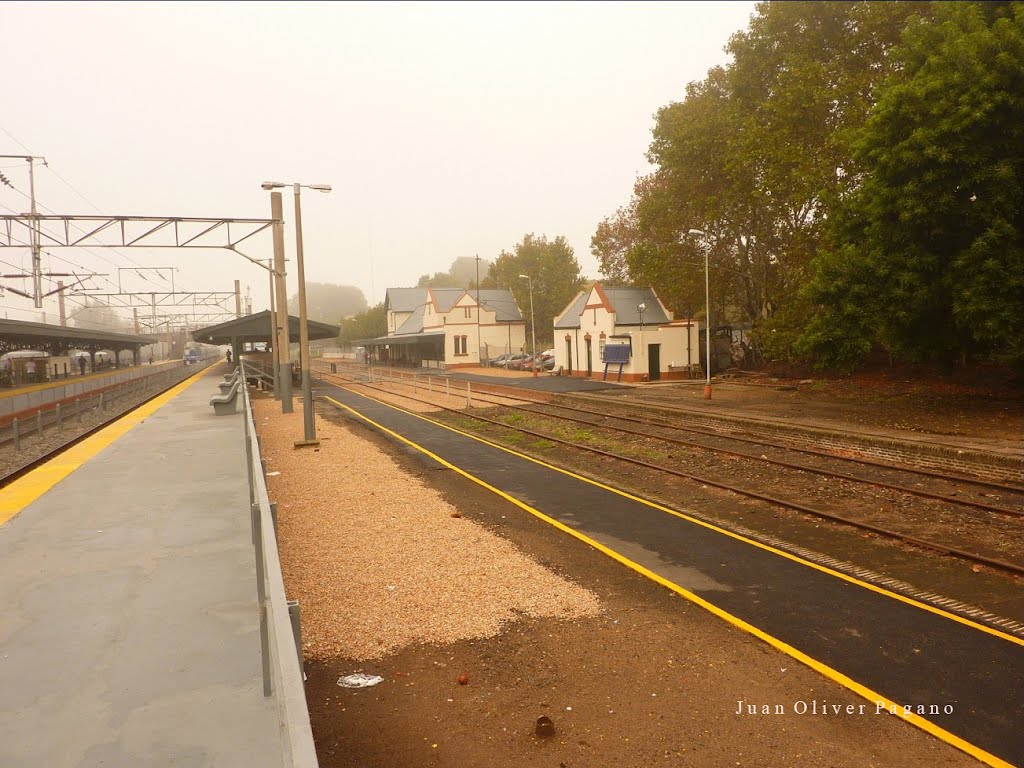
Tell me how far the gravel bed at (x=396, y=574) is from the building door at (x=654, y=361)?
29.7 metres

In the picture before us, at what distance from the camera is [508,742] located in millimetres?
4996

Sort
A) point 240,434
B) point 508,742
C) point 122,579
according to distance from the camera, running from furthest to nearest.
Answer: point 240,434 → point 122,579 → point 508,742

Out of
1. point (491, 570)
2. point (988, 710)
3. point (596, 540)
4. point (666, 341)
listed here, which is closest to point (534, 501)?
point (596, 540)

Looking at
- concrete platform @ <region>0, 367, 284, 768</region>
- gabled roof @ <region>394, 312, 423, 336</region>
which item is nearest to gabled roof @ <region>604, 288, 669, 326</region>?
concrete platform @ <region>0, 367, 284, 768</region>

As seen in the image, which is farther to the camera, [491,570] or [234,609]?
[491,570]

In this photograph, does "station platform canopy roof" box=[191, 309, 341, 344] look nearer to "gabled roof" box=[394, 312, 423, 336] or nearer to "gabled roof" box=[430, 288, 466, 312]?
"gabled roof" box=[430, 288, 466, 312]

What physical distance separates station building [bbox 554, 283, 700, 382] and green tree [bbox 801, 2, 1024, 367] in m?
18.4

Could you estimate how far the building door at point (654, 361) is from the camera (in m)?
41.8

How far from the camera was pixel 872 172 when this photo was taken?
22188 millimetres

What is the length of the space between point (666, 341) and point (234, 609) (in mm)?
38376

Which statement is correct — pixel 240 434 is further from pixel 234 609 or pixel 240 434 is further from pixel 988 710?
pixel 988 710

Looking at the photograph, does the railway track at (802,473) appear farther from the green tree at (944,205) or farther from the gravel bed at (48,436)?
the gravel bed at (48,436)

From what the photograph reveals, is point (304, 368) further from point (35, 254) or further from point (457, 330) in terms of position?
point (457, 330)

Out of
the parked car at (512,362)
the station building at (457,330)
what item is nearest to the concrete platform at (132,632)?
the parked car at (512,362)
